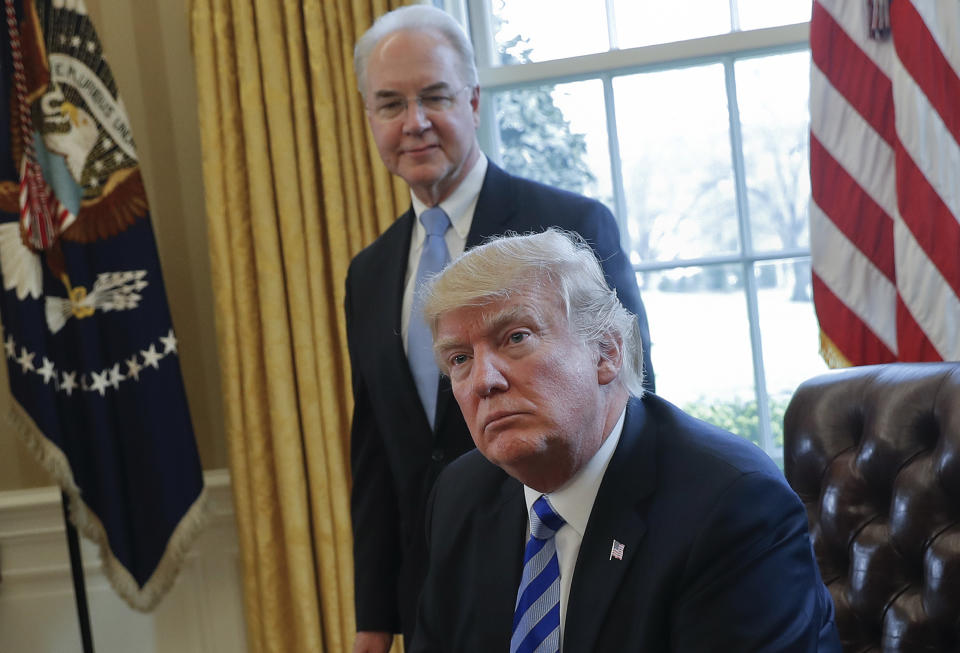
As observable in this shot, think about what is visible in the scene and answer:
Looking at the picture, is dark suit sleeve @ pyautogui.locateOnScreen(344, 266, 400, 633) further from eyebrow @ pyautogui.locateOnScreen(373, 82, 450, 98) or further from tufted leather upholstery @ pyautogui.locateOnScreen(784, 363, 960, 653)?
tufted leather upholstery @ pyautogui.locateOnScreen(784, 363, 960, 653)

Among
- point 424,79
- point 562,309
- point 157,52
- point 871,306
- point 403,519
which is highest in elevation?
point 157,52

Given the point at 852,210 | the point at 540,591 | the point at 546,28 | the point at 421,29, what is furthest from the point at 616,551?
the point at 546,28

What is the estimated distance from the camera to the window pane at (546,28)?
11.0 ft

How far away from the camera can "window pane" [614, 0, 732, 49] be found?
324 centimetres

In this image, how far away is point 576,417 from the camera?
1.42 m

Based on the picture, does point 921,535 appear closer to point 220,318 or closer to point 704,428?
point 704,428

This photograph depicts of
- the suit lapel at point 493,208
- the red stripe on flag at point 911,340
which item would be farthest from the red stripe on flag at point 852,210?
the suit lapel at point 493,208

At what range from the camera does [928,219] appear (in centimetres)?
265

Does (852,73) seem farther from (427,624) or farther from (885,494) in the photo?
(427,624)

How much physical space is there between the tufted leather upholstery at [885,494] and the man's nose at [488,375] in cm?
76

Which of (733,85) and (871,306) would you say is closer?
(871,306)

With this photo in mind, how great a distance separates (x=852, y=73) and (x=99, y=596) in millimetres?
2880

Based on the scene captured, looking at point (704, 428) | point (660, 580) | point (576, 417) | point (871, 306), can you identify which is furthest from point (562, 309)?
point (871, 306)

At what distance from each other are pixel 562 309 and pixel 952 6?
68.6 inches
